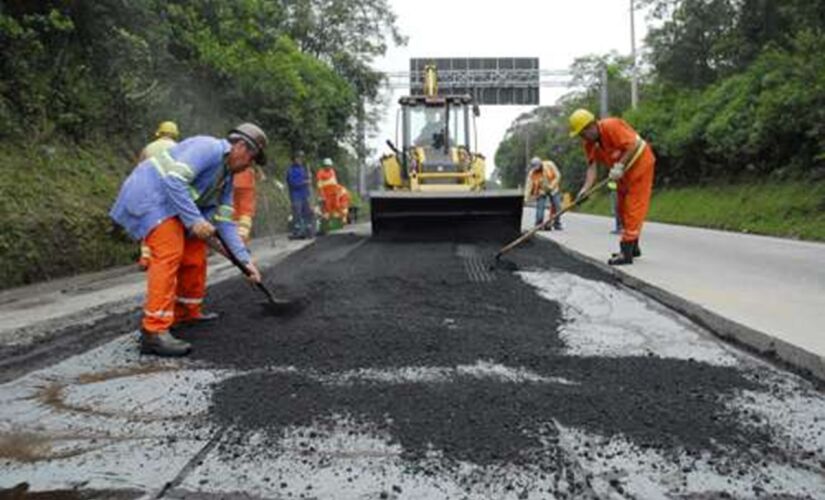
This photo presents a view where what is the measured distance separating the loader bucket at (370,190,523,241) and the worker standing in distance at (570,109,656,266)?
3216 mm

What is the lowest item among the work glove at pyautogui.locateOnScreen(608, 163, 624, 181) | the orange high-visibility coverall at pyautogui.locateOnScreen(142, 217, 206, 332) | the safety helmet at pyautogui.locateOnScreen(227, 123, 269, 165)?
the orange high-visibility coverall at pyautogui.locateOnScreen(142, 217, 206, 332)

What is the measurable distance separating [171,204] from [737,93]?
2174 cm

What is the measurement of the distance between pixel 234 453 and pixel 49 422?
109 cm

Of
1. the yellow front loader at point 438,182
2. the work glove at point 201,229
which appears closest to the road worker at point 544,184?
the yellow front loader at point 438,182

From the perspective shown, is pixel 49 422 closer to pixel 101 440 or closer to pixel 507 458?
pixel 101 440

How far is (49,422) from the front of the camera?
12.4 feet

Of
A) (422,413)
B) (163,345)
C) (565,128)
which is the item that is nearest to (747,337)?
(422,413)

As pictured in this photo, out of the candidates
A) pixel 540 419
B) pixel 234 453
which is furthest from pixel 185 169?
pixel 540 419

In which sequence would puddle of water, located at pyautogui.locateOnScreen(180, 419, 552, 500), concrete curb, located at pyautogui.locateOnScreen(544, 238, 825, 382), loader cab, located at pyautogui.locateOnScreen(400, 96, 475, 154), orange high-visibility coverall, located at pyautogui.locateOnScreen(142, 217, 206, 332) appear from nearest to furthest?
puddle of water, located at pyautogui.locateOnScreen(180, 419, 552, 500), concrete curb, located at pyautogui.locateOnScreen(544, 238, 825, 382), orange high-visibility coverall, located at pyautogui.locateOnScreen(142, 217, 206, 332), loader cab, located at pyautogui.locateOnScreen(400, 96, 475, 154)

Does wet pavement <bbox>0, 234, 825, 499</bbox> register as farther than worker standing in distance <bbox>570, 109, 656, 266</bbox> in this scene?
No

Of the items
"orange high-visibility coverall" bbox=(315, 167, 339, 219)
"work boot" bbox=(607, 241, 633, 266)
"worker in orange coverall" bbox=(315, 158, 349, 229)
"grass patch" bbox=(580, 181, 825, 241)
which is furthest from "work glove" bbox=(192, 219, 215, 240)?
"orange high-visibility coverall" bbox=(315, 167, 339, 219)

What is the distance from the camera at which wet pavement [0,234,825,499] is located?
3.01 m

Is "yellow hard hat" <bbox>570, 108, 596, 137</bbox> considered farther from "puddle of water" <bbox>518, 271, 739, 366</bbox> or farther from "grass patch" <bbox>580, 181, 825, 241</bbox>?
"grass patch" <bbox>580, 181, 825, 241</bbox>

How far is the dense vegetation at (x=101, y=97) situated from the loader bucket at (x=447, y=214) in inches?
157
